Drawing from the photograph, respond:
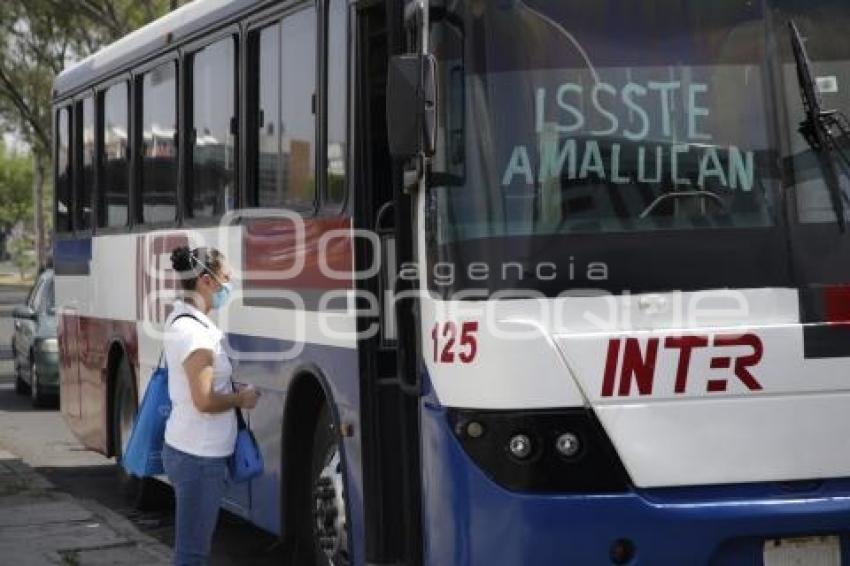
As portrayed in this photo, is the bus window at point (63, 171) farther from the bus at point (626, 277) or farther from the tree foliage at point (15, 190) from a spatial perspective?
the tree foliage at point (15, 190)

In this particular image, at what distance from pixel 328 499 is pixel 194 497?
101cm

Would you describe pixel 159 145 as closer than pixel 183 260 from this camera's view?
No

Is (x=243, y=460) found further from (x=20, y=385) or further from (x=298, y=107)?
(x=20, y=385)

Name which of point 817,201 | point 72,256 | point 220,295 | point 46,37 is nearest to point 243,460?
point 220,295

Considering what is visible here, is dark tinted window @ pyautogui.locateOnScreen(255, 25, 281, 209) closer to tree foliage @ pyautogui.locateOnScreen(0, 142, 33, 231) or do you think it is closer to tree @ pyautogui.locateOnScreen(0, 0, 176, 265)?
tree @ pyautogui.locateOnScreen(0, 0, 176, 265)

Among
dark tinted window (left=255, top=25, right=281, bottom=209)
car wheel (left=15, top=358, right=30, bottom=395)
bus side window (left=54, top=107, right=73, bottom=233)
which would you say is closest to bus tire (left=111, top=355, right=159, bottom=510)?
bus side window (left=54, top=107, right=73, bottom=233)

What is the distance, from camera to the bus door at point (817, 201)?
5711 millimetres

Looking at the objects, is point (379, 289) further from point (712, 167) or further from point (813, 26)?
point (813, 26)

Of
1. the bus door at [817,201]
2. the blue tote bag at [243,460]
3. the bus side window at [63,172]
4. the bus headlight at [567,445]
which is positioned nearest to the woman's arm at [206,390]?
the blue tote bag at [243,460]

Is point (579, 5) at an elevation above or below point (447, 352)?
above

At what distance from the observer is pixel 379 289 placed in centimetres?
685

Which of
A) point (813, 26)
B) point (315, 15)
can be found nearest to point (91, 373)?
point (315, 15)

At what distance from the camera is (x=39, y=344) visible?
18766 millimetres

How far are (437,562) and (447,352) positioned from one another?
2.57 feet
